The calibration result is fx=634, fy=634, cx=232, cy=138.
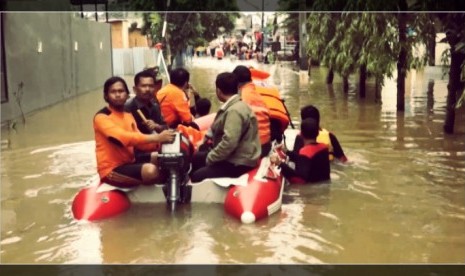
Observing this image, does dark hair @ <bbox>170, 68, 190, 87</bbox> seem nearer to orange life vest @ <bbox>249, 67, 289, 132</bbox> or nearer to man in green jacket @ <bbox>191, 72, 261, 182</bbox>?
orange life vest @ <bbox>249, 67, 289, 132</bbox>

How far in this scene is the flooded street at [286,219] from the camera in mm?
5062

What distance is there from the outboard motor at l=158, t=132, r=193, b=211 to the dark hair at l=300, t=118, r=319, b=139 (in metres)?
1.41

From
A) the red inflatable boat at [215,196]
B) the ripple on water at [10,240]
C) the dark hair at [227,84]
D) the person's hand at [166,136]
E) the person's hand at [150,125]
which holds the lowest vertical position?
the ripple on water at [10,240]

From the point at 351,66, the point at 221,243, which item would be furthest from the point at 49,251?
the point at 351,66

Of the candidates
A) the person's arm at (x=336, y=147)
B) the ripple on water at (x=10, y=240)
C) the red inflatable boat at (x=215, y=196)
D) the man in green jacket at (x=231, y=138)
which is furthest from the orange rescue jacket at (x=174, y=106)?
the ripple on water at (x=10, y=240)

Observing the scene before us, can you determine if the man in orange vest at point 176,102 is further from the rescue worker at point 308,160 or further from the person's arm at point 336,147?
the person's arm at point 336,147

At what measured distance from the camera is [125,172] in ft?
19.4

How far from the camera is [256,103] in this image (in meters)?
6.80

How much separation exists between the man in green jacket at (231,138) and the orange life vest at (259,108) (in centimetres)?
58

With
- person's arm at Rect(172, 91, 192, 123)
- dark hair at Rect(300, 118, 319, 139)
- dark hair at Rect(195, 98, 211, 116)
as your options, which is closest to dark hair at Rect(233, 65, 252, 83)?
dark hair at Rect(300, 118, 319, 139)

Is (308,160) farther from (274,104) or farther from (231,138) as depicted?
(231,138)

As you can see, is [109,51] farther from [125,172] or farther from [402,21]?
[125,172]

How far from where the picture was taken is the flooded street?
16.6 ft

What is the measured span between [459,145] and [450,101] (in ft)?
3.00
